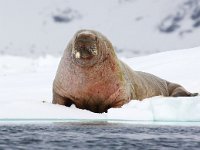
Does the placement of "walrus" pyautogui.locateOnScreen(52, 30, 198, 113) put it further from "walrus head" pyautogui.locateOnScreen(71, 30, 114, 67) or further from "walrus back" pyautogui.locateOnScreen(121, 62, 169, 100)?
"walrus back" pyautogui.locateOnScreen(121, 62, 169, 100)

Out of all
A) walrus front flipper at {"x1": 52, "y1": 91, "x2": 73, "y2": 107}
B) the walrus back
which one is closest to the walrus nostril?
walrus front flipper at {"x1": 52, "y1": 91, "x2": 73, "y2": 107}

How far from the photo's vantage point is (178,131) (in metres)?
9.05

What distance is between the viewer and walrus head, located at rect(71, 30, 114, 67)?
11.3 m

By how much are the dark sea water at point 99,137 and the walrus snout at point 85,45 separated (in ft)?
7.45

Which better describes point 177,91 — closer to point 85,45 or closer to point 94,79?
point 94,79

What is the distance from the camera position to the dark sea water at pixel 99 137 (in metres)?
6.90

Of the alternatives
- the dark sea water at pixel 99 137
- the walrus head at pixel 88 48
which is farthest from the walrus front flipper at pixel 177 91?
the dark sea water at pixel 99 137

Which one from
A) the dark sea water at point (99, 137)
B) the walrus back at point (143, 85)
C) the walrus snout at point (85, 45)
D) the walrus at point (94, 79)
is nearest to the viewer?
the dark sea water at point (99, 137)

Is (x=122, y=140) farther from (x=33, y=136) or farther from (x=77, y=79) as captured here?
(x=77, y=79)

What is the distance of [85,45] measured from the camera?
1137 centimetres

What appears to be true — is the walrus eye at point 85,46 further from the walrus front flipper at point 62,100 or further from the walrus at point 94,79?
the walrus front flipper at point 62,100

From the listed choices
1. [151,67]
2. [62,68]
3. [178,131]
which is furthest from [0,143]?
[151,67]

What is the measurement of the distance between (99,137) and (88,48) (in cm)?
394

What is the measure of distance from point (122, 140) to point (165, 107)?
4611 mm
